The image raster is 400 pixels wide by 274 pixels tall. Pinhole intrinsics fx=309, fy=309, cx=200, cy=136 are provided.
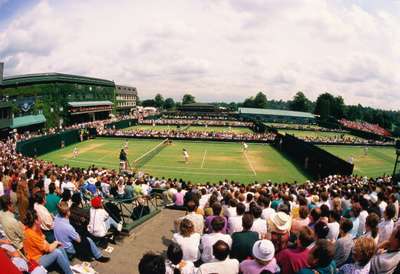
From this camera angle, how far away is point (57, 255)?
6230 millimetres

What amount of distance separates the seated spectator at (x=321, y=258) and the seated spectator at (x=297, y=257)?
502 mm

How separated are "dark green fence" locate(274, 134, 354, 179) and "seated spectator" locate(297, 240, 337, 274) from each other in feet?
80.8

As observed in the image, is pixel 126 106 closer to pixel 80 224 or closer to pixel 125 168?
pixel 125 168

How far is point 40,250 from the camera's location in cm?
627

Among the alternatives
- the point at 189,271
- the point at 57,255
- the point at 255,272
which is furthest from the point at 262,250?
the point at 57,255

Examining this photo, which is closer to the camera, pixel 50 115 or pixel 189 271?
pixel 189 271

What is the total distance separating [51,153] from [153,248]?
37.5 meters

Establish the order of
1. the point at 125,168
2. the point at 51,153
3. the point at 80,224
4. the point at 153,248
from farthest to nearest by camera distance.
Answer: the point at 51,153 < the point at 125,168 < the point at 153,248 < the point at 80,224

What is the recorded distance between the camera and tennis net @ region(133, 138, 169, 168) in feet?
121

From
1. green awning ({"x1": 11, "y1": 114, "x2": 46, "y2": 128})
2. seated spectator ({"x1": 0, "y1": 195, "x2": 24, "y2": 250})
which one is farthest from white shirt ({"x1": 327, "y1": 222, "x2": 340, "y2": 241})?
green awning ({"x1": 11, "y1": 114, "x2": 46, "y2": 128})

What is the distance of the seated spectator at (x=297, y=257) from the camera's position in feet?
17.5

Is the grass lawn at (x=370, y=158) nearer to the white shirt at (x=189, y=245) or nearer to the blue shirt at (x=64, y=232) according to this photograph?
the white shirt at (x=189, y=245)

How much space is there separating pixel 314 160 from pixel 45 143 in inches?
1345

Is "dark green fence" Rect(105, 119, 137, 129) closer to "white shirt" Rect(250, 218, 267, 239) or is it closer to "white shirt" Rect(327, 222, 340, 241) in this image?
"white shirt" Rect(250, 218, 267, 239)
